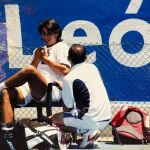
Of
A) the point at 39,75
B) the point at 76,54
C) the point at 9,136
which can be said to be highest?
the point at 76,54

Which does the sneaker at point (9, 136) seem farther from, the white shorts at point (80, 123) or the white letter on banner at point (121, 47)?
the white letter on banner at point (121, 47)

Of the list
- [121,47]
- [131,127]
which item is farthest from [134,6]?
[131,127]

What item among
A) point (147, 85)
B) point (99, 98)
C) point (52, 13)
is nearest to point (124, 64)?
point (147, 85)

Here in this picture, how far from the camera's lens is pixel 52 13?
322 inches

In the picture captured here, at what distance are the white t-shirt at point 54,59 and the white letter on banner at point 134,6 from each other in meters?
1.53

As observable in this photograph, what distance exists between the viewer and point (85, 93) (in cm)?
607

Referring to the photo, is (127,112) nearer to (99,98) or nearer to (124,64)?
(99,98)

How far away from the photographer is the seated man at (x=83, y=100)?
19.9 ft

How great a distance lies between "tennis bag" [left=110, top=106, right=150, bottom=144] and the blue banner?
1.26 metres

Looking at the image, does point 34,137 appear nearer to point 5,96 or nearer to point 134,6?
point 5,96

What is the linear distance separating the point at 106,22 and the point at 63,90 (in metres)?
2.18

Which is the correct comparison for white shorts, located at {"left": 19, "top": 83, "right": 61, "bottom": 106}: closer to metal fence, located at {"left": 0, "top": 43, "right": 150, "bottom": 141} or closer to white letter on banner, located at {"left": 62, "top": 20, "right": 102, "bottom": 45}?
metal fence, located at {"left": 0, "top": 43, "right": 150, "bottom": 141}

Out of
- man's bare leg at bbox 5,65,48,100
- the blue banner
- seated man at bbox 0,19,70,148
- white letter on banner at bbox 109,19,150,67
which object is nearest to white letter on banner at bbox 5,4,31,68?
the blue banner

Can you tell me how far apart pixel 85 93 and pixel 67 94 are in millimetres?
176
